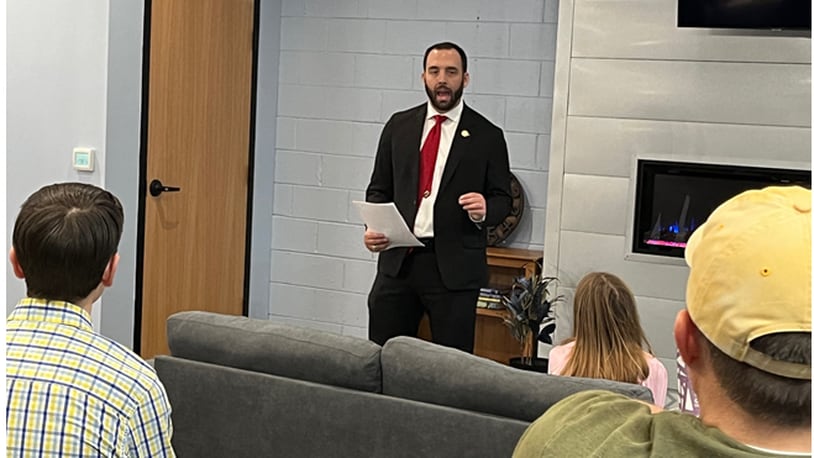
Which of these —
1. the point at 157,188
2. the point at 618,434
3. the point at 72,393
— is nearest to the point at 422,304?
the point at 157,188

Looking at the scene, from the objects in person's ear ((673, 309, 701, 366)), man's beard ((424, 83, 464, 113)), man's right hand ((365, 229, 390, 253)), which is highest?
man's beard ((424, 83, 464, 113))

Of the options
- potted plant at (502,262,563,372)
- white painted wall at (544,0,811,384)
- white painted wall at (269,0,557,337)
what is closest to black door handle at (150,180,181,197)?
white painted wall at (269,0,557,337)

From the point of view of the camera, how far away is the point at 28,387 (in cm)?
179

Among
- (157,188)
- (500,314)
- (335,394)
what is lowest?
(500,314)

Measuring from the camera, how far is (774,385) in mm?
1064

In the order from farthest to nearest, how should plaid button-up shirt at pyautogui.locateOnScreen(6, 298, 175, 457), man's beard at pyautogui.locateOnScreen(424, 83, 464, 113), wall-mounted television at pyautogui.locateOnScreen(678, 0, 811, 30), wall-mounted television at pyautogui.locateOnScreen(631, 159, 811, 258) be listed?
1. wall-mounted television at pyautogui.locateOnScreen(631, 159, 811, 258)
2. wall-mounted television at pyautogui.locateOnScreen(678, 0, 811, 30)
3. man's beard at pyautogui.locateOnScreen(424, 83, 464, 113)
4. plaid button-up shirt at pyautogui.locateOnScreen(6, 298, 175, 457)

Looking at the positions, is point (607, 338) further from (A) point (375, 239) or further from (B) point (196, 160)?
(B) point (196, 160)

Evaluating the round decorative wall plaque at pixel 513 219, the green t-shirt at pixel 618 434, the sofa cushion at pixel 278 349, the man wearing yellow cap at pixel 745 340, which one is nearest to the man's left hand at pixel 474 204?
the sofa cushion at pixel 278 349

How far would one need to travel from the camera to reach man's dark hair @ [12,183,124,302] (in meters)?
1.90

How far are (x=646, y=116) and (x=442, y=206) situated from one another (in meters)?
1.23

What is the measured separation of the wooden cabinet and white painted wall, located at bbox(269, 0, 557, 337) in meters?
0.22

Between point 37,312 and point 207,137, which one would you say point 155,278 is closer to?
point 207,137

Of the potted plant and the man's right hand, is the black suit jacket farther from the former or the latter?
the potted plant

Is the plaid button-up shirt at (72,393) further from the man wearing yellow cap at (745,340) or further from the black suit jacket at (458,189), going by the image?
the black suit jacket at (458,189)
